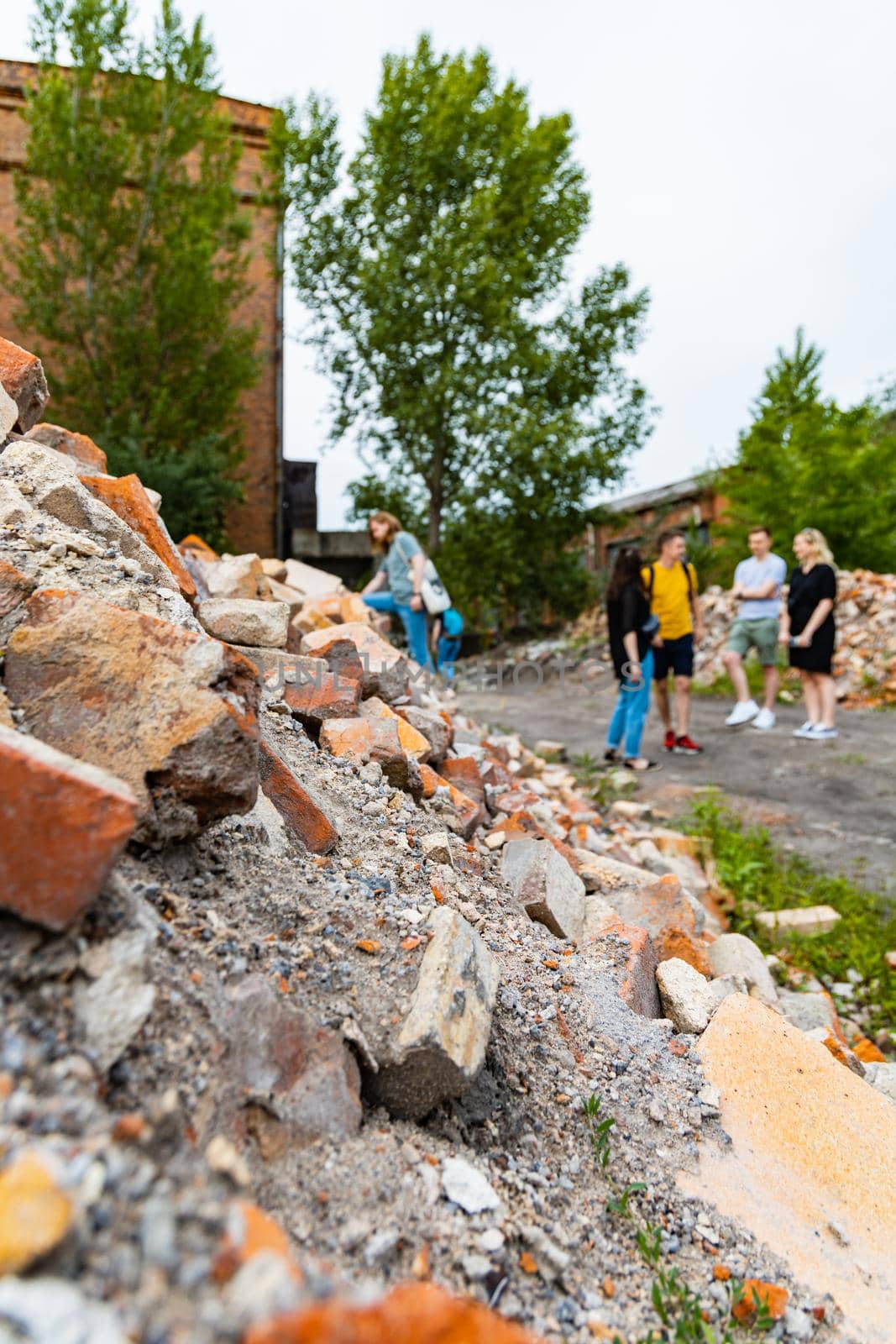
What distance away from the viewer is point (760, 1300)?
1395 millimetres

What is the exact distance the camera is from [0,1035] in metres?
1.03

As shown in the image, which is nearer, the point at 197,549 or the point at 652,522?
the point at 197,549

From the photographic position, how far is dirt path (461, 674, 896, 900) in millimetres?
4605

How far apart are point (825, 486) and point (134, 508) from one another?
11.4m

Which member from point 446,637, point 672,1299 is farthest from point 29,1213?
point 446,637

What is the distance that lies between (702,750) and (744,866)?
2.56 m

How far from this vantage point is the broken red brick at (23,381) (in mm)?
2971

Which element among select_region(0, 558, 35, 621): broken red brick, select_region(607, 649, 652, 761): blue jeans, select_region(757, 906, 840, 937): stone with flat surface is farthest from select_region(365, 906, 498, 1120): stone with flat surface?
select_region(607, 649, 652, 761): blue jeans

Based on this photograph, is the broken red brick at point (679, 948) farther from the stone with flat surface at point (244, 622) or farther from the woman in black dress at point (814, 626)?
the woman in black dress at point (814, 626)

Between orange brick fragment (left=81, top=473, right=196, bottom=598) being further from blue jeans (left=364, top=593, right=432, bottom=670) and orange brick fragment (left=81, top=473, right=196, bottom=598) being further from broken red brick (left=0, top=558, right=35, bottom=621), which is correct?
blue jeans (left=364, top=593, right=432, bottom=670)

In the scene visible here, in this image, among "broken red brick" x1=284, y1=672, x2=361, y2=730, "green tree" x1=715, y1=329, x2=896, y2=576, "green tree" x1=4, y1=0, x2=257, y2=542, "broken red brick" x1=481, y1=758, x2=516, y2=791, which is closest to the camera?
"broken red brick" x1=284, y1=672, x2=361, y2=730

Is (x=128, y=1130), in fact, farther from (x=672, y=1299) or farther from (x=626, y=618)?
(x=626, y=618)

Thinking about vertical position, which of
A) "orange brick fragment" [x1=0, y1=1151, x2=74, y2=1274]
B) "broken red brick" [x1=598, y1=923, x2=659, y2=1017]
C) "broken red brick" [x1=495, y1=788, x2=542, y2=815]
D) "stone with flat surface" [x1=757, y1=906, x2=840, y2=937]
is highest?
"orange brick fragment" [x1=0, y1=1151, x2=74, y2=1274]

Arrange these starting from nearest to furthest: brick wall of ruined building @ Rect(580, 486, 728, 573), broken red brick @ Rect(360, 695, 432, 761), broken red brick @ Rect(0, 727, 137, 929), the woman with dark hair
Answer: broken red brick @ Rect(0, 727, 137, 929), broken red brick @ Rect(360, 695, 432, 761), the woman with dark hair, brick wall of ruined building @ Rect(580, 486, 728, 573)
